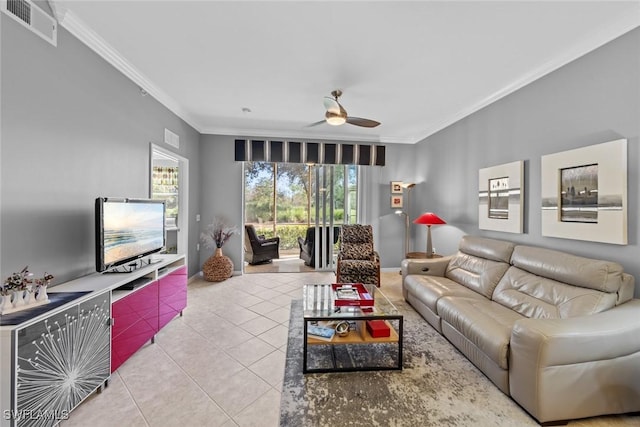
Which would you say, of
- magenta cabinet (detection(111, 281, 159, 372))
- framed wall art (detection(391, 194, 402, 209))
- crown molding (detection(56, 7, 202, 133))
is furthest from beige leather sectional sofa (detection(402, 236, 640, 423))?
crown molding (detection(56, 7, 202, 133))

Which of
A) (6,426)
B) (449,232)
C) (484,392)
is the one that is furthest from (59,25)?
(449,232)

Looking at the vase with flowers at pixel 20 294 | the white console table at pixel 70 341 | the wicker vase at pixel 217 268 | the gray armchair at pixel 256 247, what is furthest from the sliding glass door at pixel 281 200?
the vase with flowers at pixel 20 294

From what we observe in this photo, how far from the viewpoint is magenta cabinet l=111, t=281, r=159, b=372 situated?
1956 mm

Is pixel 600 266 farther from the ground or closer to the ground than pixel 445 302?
farther from the ground

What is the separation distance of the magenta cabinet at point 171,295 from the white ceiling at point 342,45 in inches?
85.3

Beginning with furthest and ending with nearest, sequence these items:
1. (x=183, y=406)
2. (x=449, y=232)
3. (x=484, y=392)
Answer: (x=449, y=232), (x=484, y=392), (x=183, y=406)

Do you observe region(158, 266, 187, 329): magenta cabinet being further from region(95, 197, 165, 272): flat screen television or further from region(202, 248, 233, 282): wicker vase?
region(202, 248, 233, 282): wicker vase

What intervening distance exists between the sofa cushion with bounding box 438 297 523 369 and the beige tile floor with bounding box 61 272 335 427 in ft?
5.09

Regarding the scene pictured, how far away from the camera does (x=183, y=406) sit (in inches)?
67.5

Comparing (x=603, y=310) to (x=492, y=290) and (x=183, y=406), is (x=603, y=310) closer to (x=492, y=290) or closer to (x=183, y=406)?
(x=492, y=290)

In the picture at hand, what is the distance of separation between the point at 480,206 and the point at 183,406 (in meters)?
3.80

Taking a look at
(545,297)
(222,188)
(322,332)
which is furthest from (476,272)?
(222,188)

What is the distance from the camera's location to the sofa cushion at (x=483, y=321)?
5.90 ft

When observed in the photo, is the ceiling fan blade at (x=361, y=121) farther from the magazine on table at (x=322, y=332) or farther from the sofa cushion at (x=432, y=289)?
the magazine on table at (x=322, y=332)
